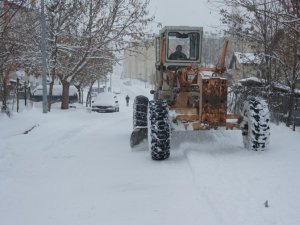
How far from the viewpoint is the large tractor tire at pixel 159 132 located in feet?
26.6

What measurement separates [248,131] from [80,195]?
12.8 feet

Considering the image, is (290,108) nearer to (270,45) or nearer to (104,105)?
(270,45)

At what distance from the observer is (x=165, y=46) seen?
10242 mm

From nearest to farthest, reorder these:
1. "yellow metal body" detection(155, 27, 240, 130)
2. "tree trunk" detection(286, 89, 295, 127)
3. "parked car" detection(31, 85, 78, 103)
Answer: "yellow metal body" detection(155, 27, 240, 130) → "tree trunk" detection(286, 89, 295, 127) → "parked car" detection(31, 85, 78, 103)

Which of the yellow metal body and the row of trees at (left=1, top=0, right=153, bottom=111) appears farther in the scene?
the row of trees at (left=1, top=0, right=153, bottom=111)

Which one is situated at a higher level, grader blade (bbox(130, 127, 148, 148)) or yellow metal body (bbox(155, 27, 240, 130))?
yellow metal body (bbox(155, 27, 240, 130))

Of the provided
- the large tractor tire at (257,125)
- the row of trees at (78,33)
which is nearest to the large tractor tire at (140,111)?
the large tractor tire at (257,125)

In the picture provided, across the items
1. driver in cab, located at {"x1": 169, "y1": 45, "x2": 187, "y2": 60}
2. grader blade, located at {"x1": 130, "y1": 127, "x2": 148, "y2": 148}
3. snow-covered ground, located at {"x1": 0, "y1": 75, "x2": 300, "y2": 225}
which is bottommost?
snow-covered ground, located at {"x1": 0, "y1": 75, "x2": 300, "y2": 225}

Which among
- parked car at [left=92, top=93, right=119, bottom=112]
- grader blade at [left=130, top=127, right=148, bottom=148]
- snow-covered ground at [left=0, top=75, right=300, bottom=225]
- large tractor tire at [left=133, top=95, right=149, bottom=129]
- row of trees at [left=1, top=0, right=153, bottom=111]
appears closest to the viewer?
snow-covered ground at [left=0, top=75, right=300, bottom=225]

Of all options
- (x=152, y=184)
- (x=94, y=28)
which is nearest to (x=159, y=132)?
(x=152, y=184)

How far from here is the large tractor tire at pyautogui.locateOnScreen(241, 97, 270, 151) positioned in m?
8.23

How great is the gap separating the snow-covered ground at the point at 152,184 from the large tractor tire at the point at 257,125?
184mm

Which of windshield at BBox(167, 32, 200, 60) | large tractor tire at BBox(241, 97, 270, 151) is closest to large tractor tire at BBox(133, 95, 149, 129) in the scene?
windshield at BBox(167, 32, 200, 60)

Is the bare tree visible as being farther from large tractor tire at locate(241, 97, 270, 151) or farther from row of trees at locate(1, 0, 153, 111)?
large tractor tire at locate(241, 97, 270, 151)
